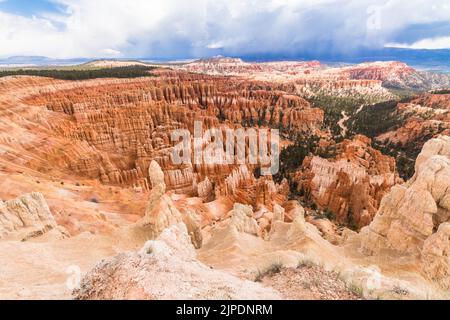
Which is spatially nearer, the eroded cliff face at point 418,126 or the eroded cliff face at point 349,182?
the eroded cliff face at point 349,182

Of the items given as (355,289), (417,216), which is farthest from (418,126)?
(355,289)

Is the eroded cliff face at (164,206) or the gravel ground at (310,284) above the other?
the gravel ground at (310,284)

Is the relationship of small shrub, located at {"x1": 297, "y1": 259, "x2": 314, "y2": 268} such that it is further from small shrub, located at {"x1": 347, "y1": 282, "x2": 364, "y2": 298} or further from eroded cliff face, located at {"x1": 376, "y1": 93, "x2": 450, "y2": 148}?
eroded cliff face, located at {"x1": 376, "y1": 93, "x2": 450, "y2": 148}

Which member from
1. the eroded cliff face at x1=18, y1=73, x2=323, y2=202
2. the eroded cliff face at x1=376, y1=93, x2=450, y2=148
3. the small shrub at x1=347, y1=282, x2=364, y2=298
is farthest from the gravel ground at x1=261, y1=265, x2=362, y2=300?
the eroded cliff face at x1=376, y1=93, x2=450, y2=148

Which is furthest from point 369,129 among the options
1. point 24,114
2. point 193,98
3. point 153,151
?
point 24,114

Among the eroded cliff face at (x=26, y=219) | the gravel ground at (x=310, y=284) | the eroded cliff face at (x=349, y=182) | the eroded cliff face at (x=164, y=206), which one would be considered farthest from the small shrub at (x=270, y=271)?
Answer: the eroded cliff face at (x=349, y=182)

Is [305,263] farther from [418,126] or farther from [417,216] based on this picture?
[418,126]

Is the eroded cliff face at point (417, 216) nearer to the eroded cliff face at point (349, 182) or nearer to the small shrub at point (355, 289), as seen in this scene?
the small shrub at point (355, 289)
